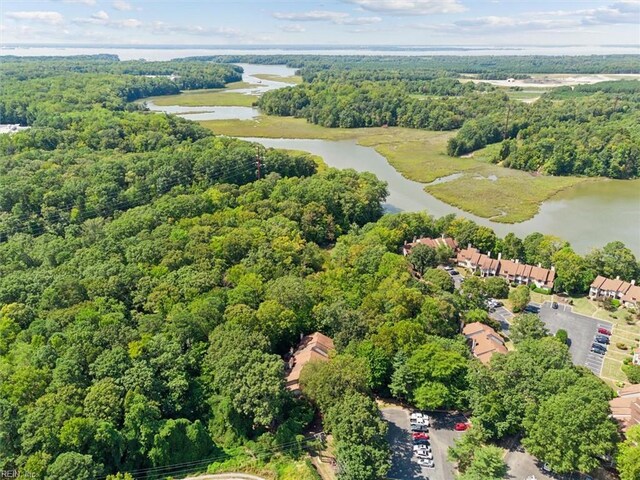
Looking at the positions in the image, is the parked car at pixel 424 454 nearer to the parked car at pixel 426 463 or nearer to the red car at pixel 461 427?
the parked car at pixel 426 463

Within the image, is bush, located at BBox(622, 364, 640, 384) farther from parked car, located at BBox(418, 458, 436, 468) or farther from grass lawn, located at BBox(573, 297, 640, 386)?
parked car, located at BBox(418, 458, 436, 468)

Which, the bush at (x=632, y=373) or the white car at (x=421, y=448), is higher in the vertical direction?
the bush at (x=632, y=373)

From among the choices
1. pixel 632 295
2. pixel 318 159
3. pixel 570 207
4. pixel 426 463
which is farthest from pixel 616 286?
pixel 318 159

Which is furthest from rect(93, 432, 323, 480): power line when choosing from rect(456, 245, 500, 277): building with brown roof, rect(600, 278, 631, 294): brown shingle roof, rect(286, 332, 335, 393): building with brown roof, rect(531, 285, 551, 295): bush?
rect(600, 278, 631, 294): brown shingle roof

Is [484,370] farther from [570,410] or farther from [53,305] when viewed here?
[53,305]

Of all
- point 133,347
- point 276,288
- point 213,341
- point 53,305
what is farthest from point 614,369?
point 53,305

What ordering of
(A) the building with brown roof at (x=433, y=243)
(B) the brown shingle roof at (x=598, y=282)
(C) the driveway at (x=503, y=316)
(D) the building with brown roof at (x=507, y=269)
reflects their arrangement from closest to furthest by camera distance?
(C) the driveway at (x=503, y=316)
(B) the brown shingle roof at (x=598, y=282)
(D) the building with brown roof at (x=507, y=269)
(A) the building with brown roof at (x=433, y=243)

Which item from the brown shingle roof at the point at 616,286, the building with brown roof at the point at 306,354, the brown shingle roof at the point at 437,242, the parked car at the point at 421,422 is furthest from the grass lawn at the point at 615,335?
the building with brown roof at the point at 306,354
